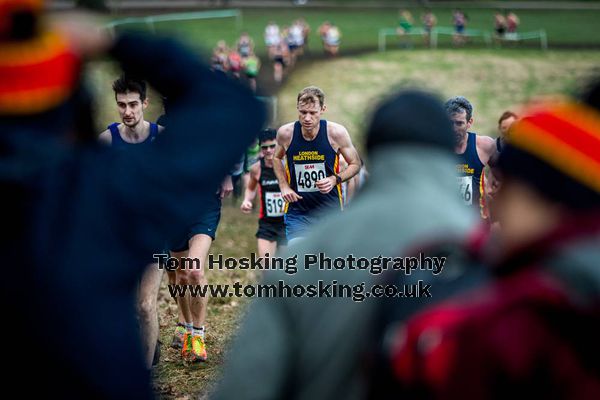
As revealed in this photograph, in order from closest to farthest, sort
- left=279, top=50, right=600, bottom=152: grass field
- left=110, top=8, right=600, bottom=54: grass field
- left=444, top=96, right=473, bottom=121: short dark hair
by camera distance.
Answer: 1. left=444, top=96, right=473, bottom=121: short dark hair
2. left=279, top=50, right=600, bottom=152: grass field
3. left=110, top=8, right=600, bottom=54: grass field

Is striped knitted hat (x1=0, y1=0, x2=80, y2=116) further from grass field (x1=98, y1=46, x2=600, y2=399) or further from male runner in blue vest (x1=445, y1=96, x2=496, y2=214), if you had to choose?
grass field (x1=98, y1=46, x2=600, y2=399)

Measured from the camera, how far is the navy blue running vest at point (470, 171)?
7.43 meters

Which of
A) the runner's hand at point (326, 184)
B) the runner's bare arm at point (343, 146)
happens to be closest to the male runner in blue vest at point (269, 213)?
the runner's hand at point (326, 184)

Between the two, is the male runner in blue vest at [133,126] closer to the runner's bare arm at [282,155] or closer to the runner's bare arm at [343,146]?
the runner's bare arm at [282,155]

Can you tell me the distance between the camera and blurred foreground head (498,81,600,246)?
1685mm

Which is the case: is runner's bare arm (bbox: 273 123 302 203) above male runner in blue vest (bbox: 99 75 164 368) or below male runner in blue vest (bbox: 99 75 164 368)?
below

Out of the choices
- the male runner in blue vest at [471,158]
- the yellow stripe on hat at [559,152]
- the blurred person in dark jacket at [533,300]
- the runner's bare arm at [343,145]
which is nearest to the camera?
the blurred person in dark jacket at [533,300]

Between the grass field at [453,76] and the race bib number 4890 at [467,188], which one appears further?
the grass field at [453,76]

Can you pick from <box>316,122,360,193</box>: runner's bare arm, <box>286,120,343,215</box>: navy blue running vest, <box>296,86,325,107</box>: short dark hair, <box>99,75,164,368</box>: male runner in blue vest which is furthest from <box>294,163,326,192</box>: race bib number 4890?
<box>99,75,164,368</box>: male runner in blue vest

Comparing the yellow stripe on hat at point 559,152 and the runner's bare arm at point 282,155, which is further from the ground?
the yellow stripe on hat at point 559,152

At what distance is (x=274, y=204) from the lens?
27.5 ft

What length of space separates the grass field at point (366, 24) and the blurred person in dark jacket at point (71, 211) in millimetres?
34203

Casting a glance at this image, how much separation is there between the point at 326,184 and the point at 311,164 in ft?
1.01

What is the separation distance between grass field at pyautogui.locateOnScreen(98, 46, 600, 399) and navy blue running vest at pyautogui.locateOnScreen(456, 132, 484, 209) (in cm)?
327
